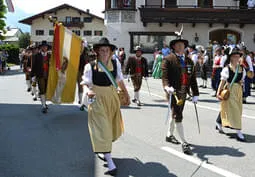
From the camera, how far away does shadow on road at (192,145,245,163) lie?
598cm

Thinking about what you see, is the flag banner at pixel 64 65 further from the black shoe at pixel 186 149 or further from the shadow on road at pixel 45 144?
the black shoe at pixel 186 149

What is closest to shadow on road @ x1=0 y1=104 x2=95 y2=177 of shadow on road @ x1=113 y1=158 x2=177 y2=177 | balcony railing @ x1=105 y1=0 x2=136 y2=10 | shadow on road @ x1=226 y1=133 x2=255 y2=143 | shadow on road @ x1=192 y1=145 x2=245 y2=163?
shadow on road @ x1=113 y1=158 x2=177 y2=177

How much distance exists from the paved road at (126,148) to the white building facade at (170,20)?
17.8 metres

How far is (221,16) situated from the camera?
27.2 metres

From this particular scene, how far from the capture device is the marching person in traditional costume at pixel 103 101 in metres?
5.06

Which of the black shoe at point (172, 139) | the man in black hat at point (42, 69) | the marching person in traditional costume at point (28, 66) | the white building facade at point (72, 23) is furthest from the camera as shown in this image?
the white building facade at point (72, 23)

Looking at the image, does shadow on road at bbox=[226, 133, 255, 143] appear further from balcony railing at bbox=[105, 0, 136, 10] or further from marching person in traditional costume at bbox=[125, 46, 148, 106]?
balcony railing at bbox=[105, 0, 136, 10]

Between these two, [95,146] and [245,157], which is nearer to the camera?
[95,146]

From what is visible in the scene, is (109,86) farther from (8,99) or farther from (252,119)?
(8,99)

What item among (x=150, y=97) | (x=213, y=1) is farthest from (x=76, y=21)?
(x=150, y=97)

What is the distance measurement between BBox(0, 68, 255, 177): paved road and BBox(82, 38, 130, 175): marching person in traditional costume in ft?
1.47

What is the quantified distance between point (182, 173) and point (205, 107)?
20.4ft

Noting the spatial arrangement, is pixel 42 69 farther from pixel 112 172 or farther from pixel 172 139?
pixel 112 172

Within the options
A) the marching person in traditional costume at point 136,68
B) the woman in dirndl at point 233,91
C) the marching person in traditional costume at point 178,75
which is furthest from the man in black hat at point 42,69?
the woman in dirndl at point 233,91
